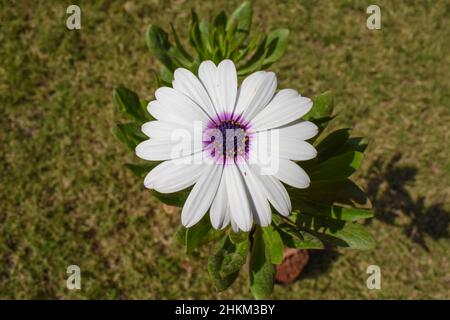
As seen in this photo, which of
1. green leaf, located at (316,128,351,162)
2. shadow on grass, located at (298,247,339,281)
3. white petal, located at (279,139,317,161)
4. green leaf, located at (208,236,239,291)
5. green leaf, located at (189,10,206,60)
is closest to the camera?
white petal, located at (279,139,317,161)

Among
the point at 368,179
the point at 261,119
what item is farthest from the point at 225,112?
the point at 368,179

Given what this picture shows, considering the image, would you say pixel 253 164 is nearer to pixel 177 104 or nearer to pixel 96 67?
pixel 177 104

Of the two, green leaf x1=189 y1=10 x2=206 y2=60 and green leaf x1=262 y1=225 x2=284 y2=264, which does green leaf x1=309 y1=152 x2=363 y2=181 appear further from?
green leaf x1=189 y1=10 x2=206 y2=60

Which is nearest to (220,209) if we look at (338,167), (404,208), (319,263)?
(338,167)

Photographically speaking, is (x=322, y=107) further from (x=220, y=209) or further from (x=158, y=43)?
(x=158, y=43)

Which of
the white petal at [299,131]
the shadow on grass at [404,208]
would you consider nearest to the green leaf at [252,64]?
the white petal at [299,131]

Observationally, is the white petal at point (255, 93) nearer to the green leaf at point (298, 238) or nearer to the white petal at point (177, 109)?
the white petal at point (177, 109)

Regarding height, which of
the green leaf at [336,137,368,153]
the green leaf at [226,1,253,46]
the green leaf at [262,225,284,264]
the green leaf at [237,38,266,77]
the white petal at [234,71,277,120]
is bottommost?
the green leaf at [262,225,284,264]

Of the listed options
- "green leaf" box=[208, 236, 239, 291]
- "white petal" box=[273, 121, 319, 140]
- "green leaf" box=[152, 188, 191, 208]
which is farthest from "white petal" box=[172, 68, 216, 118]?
"green leaf" box=[208, 236, 239, 291]
